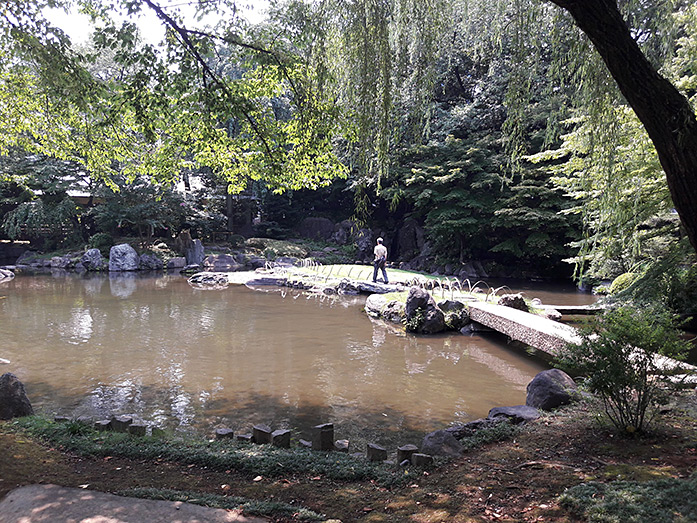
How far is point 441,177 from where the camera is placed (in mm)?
20906

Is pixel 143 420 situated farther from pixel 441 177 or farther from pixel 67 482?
pixel 441 177

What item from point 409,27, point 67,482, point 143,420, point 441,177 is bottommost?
point 143,420

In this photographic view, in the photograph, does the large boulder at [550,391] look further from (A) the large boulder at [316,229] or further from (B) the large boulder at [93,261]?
(A) the large boulder at [316,229]

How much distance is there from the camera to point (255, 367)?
769 cm

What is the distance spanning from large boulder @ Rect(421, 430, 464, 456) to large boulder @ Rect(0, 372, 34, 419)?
415cm

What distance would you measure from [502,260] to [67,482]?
22.6 metres

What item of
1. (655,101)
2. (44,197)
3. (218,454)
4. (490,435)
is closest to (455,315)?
(490,435)

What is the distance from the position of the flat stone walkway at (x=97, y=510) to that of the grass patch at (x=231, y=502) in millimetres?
59

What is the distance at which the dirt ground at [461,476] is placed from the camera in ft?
9.37

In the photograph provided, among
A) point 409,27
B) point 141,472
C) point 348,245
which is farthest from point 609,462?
point 348,245

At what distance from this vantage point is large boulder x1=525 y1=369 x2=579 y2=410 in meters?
5.09

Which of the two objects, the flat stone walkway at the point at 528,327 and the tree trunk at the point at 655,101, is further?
the flat stone walkway at the point at 528,327

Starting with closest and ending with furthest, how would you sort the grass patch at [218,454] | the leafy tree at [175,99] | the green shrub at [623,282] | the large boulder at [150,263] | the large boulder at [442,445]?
the grass patch at [218,454]
the large boulder at [442,445]
the leafy tree at [175,99]
the green shrub at [623,282]
the large boulder at [150,263]

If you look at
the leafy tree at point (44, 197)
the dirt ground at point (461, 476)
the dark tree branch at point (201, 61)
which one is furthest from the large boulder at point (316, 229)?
the dirt ground at point (461, 476)
